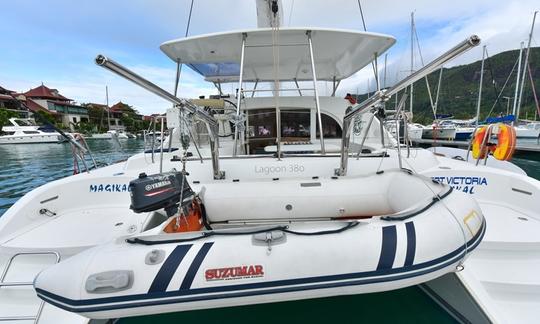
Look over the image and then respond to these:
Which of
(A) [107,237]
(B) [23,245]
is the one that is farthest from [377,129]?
(B) [23,245]

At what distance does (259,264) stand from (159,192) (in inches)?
38.4

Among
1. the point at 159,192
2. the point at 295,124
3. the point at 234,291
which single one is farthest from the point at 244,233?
the point at 295,124

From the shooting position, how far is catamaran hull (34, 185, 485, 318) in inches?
52.0

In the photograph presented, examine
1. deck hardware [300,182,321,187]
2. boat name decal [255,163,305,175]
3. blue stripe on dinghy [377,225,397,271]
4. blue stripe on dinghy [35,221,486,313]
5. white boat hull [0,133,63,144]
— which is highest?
white boat hull [0,133,63,144]

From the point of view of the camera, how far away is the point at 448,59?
1.70 meters

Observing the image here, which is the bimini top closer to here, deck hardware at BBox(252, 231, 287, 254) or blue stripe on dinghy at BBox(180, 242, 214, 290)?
deck hardware at BBox(252, 231, 287, 254)

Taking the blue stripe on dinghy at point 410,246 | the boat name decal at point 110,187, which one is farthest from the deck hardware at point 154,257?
the boat name decal at point 110,187

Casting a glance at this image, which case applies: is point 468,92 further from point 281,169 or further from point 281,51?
point 281,169

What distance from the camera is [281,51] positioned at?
14.5 feet

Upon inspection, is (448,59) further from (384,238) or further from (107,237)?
(107,237)

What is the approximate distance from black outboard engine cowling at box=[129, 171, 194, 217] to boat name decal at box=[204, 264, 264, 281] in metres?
0.75

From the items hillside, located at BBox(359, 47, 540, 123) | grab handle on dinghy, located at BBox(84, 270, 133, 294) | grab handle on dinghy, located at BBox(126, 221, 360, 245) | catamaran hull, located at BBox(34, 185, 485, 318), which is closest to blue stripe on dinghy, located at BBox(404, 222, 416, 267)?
catamaran hull, located at BBox(34, 185, 485, 318)

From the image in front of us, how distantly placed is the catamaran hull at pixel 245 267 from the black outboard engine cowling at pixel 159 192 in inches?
16.0

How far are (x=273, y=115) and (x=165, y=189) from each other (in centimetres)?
367
